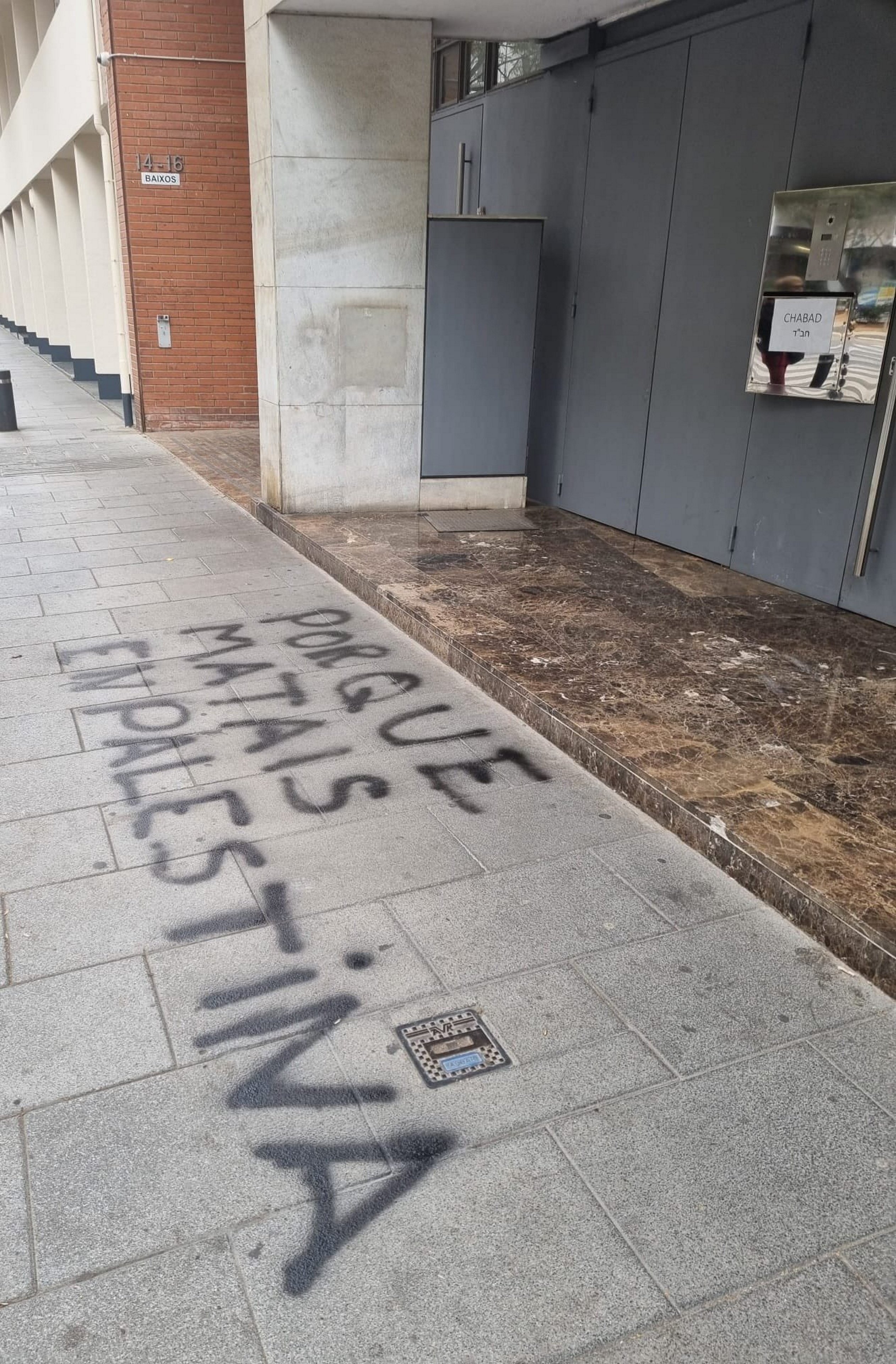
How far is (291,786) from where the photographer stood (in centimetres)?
430

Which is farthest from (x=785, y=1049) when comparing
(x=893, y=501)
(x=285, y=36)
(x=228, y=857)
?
(x=285, y=36)

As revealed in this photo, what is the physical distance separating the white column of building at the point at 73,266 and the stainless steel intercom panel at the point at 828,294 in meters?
17.7

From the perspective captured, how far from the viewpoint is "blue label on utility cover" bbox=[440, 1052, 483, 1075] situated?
2.74m

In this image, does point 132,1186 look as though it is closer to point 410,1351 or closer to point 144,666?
point 410,1351

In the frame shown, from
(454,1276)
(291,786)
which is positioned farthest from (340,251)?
(454,1276)

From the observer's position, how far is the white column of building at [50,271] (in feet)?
81.2

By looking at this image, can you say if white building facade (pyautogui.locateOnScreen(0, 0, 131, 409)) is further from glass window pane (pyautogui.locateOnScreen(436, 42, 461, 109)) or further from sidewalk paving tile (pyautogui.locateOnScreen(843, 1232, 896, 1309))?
Result: sidewalk paving tile (pyautogui.locateOnScreen(843, 1232, 896, 1309))

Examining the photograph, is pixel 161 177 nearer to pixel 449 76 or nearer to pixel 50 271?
pixel 449 76

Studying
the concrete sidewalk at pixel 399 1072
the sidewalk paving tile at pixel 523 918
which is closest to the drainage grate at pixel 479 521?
the concrete sidewalk at pixel 399 1072

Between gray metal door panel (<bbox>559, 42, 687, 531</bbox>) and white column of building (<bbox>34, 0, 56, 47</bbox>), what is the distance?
1672 centimetres

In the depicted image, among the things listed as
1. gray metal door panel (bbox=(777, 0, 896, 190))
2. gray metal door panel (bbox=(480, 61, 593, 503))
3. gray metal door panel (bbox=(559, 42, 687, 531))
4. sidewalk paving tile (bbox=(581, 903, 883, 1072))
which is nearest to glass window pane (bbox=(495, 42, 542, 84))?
gray metal door panel (bbox=(480, 61, 593, 503))

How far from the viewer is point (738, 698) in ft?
15.9

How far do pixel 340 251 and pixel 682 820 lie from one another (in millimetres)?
5916

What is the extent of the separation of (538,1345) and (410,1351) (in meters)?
0.26
